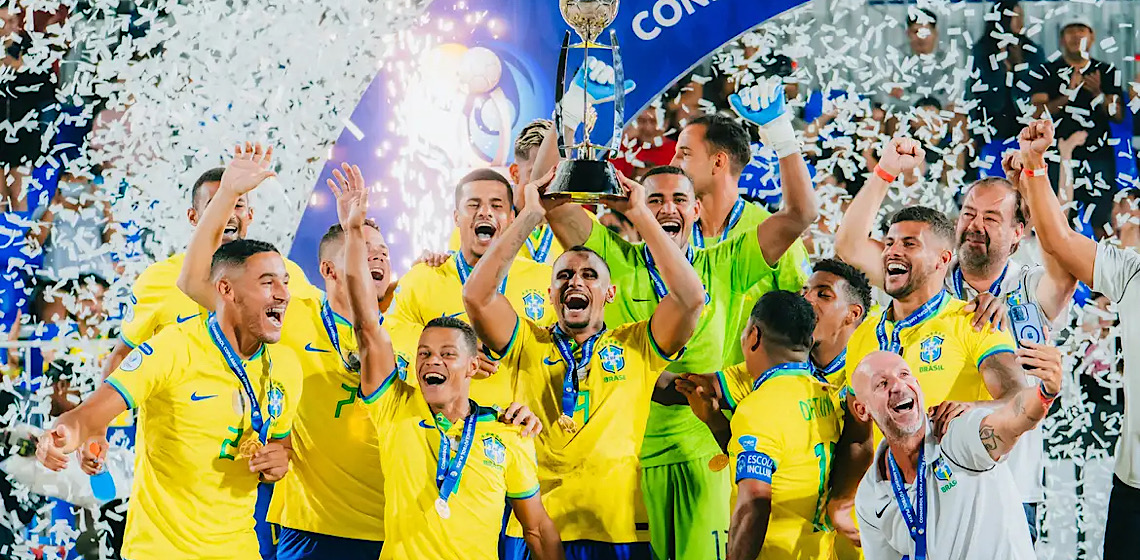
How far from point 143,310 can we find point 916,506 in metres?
2.98

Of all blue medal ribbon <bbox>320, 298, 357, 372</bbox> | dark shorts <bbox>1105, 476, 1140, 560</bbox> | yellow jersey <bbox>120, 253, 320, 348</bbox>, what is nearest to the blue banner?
yellow jersey <bbox>120, 253, 320, 348</bbox>

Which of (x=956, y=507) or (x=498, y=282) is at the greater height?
(x=498, y=282)

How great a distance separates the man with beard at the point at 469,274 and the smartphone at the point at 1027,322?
5.71ft

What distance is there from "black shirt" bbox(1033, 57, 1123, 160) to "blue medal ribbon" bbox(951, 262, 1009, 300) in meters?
0.64

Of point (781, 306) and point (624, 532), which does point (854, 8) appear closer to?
point (781, 306)

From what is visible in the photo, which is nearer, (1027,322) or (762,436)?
(762,436)

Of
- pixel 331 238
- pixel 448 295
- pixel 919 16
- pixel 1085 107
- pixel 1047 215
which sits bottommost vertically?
pixel 448 295

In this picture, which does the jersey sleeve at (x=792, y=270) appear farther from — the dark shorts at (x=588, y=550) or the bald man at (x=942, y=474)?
the dark shorts at (x=588, y=550)

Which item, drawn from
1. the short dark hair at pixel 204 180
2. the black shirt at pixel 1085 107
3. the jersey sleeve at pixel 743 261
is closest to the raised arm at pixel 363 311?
the short dark hair at pixel 204 180

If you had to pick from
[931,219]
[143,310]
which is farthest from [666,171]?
[143,310]

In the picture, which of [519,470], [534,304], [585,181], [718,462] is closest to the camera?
[585,181]

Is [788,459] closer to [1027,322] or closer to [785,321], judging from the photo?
[785,321]

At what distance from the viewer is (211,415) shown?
4367mm

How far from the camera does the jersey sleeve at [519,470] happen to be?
4297mm
